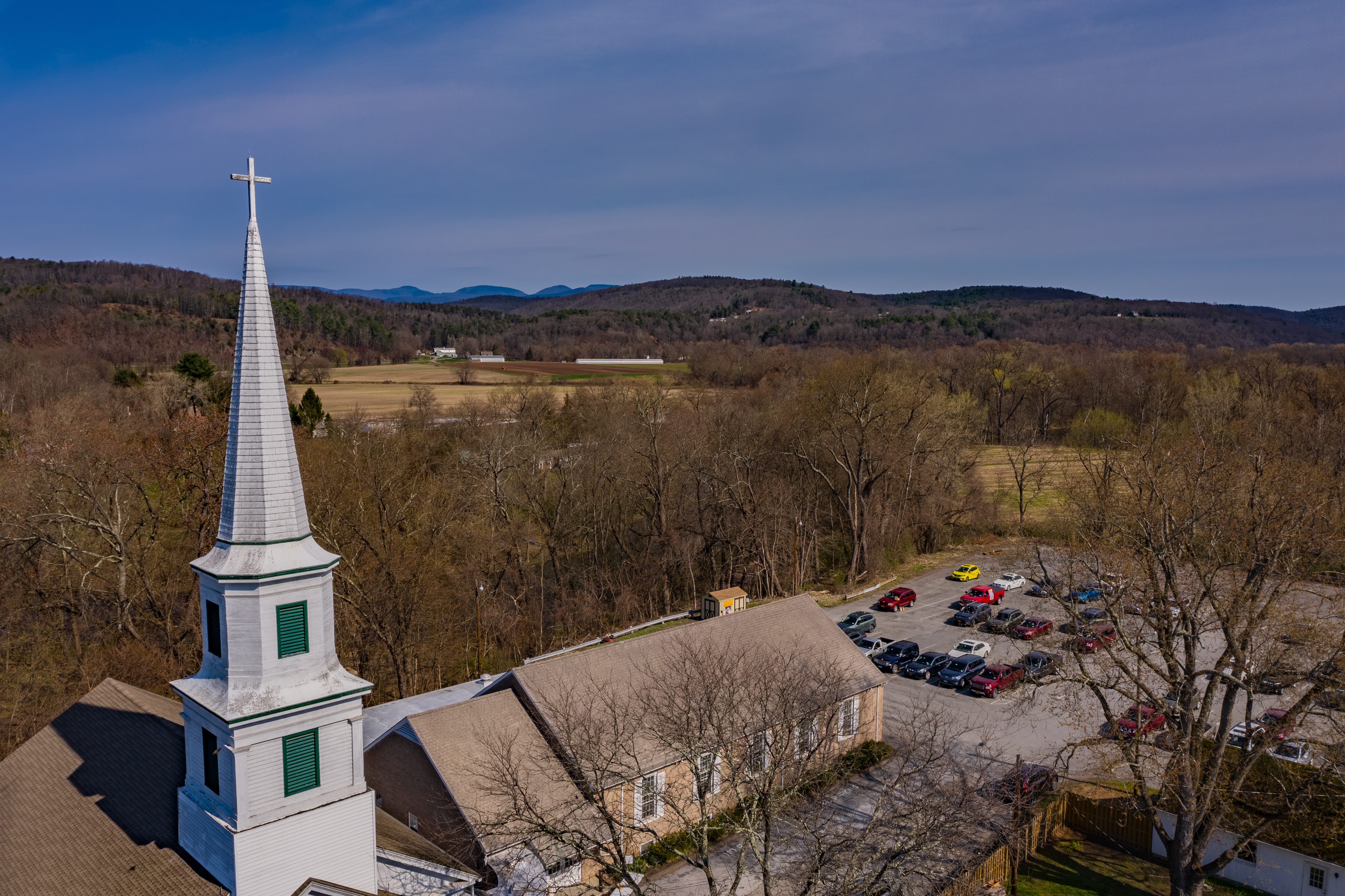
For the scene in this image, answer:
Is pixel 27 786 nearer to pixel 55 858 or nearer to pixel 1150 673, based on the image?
pixel 55 858

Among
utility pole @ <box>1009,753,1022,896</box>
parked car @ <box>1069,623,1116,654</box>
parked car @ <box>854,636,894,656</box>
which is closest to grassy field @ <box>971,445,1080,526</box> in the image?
parked car @ <box>854,636,894,656</box>

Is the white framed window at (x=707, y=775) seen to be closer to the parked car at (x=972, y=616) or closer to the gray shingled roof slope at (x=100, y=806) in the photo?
the gray shingled roof slope at (x=100, y=806)

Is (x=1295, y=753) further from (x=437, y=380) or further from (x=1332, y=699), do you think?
(x=437, y=380)

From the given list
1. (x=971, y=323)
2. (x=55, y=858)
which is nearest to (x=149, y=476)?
(x=55, y=858)

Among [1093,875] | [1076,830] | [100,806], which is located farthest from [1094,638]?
[100,806]

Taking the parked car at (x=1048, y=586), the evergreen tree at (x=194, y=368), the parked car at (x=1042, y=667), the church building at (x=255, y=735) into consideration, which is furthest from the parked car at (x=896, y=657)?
the evergreen tree at (x=194, y=368)

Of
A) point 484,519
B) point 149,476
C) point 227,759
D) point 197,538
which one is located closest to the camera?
point 227,759
